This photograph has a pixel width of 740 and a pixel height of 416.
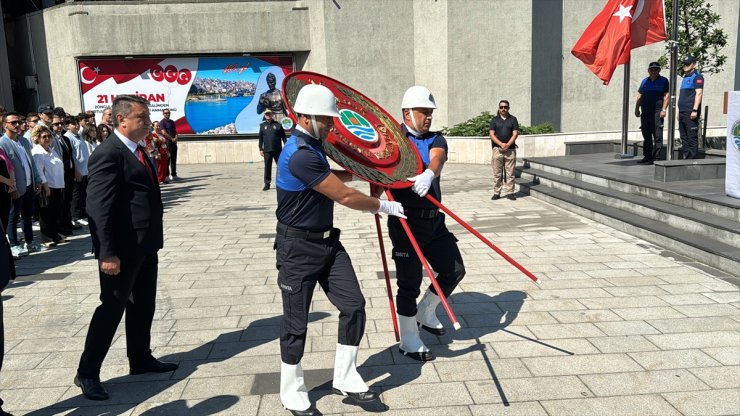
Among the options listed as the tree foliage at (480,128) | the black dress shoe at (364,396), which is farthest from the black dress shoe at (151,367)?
the tree foliage at (480,128)

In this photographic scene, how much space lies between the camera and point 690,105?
10289 mm

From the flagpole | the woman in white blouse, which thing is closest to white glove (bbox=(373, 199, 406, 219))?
the woman in white blouse

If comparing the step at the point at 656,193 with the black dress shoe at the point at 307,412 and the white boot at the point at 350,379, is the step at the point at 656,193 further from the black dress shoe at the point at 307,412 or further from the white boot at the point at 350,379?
the black dress shoe at the point at 307,412

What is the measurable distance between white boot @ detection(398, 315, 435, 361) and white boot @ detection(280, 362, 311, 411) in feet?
3.66

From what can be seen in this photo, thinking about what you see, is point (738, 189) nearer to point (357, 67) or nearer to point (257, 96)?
point (357, 67)

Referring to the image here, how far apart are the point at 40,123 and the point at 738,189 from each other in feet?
32.5

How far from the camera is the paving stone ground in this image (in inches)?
154

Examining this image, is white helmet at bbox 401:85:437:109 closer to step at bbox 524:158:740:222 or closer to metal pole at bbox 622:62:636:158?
step at bbox 524:158:740:222

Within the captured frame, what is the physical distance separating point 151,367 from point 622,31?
399 inches

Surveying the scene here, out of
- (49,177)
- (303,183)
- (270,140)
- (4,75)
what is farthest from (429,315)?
(4,75)

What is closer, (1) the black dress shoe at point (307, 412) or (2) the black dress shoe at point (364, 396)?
(1) the black dress shoe at point (307, 412)

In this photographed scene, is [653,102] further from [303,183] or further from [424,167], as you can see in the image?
[303,183]

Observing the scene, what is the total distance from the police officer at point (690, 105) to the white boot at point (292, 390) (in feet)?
30.2

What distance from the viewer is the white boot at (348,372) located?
3854 millimetres
